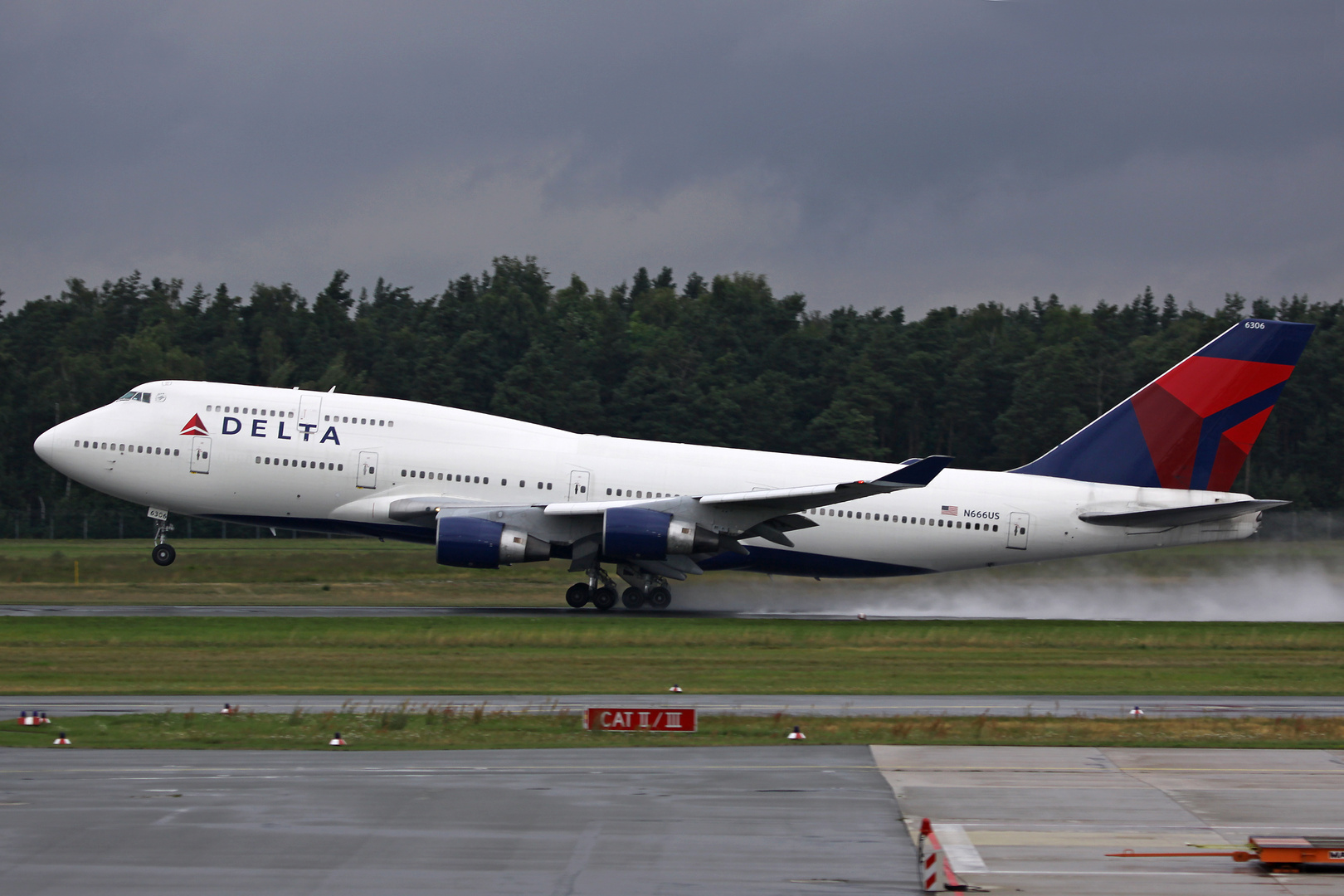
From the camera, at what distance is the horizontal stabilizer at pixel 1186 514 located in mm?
33000

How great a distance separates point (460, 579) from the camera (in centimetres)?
4091

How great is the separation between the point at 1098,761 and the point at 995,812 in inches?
123

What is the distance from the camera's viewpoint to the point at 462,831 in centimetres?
1114

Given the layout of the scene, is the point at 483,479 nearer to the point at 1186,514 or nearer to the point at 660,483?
the point at 660,483

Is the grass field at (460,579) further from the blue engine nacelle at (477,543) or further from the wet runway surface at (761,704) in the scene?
the wet runway surface at (761,704)

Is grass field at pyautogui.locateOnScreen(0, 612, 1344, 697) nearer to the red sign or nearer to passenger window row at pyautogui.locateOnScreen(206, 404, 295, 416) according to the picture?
the red sign

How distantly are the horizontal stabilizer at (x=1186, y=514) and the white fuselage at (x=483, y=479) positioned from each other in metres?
0.31

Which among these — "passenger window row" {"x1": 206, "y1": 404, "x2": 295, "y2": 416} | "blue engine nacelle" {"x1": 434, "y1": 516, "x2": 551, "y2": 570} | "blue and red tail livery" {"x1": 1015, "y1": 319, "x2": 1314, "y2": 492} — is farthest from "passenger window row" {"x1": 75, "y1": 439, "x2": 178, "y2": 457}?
"blue and red tail livery" {"x1": 1015, "y1": 319, "x2": 1314, "y2": 492}

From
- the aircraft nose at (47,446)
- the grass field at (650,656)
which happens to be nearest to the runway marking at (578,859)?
the grass field at (650,656)

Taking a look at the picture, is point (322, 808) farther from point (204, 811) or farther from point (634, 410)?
point (634, 410)

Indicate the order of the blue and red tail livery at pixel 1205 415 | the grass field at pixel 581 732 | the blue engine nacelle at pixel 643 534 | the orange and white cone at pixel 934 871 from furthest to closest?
the blue and red tail livery at pixel 1205 415 < the blue engine nacelle at pixel 643 534 < the grass field at pixel 581 732 < the orange and white cone at pixel 934 871

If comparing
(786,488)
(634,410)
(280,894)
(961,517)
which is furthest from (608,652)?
(634,410)

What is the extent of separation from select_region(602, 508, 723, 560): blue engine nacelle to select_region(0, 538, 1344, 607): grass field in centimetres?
459

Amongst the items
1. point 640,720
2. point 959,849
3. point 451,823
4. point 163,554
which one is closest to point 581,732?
point 640,720
